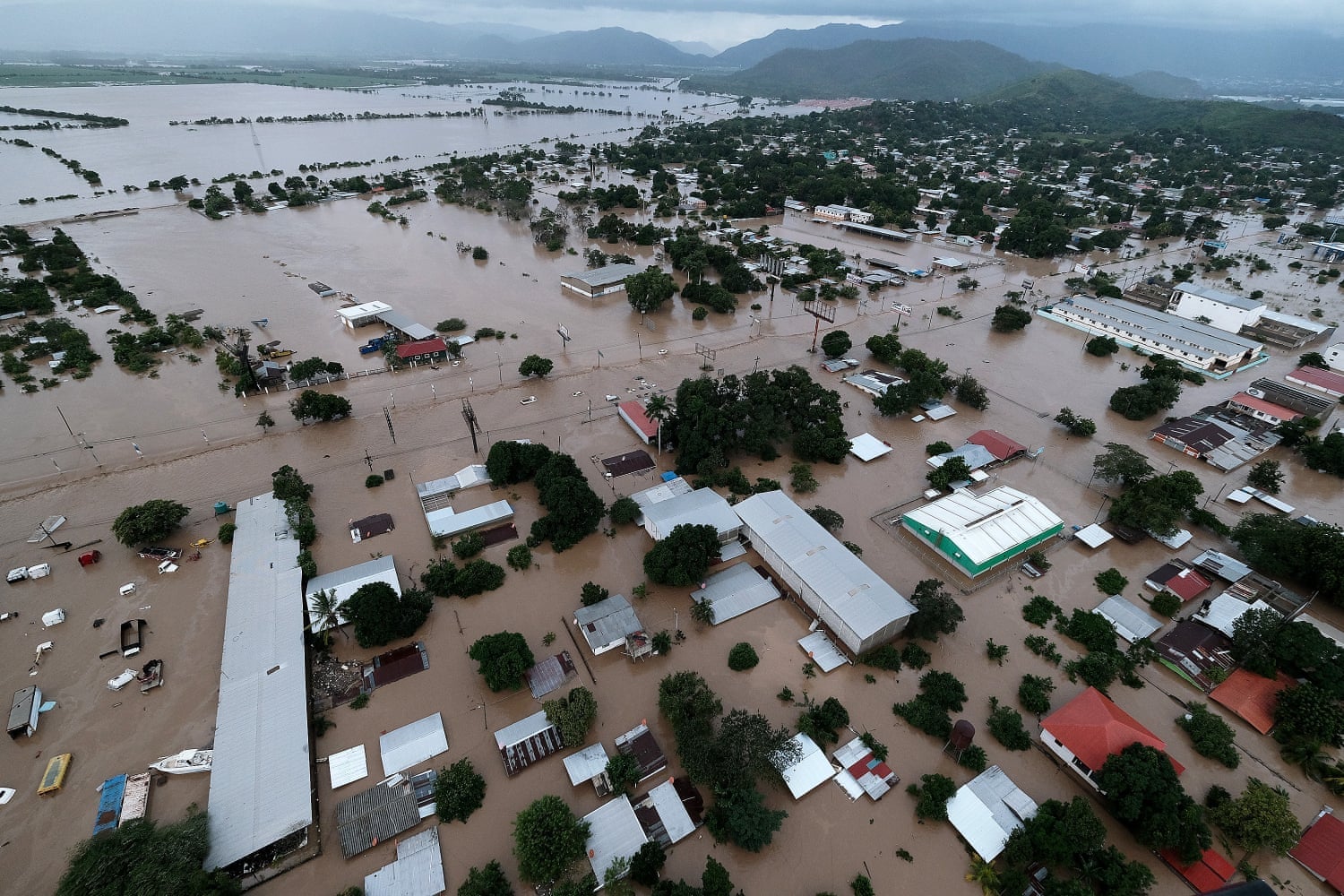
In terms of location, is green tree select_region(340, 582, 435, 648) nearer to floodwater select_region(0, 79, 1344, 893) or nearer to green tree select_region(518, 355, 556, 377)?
floodwater select_region(0, 79, 1344, 893)

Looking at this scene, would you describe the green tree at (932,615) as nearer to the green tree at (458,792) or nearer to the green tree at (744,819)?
the green tree at (744,819)

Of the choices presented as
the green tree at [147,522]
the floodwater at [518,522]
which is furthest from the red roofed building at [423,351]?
the green tree at [147,522]

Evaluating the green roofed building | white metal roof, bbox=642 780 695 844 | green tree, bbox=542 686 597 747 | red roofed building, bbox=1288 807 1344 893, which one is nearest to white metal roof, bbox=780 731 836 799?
white metal roof, bbox=642 780 695 844

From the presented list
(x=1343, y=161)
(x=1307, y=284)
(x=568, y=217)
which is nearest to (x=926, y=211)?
(x=1307, y=284)

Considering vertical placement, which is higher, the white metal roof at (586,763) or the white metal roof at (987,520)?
the white metal roof at (987,520)

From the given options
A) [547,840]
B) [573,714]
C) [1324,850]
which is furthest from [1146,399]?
[547,840]

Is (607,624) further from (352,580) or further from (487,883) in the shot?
(352,580)

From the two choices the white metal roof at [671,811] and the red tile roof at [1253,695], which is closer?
the white metal roof at [671,811]
